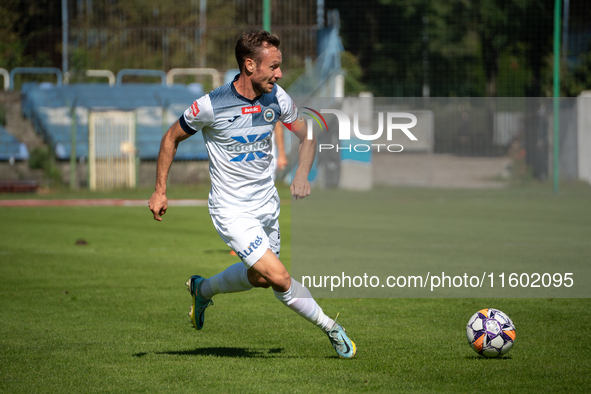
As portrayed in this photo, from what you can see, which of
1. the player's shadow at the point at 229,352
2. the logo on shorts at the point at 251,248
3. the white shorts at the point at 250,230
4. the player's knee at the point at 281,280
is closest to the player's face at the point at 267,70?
the white shorts at the point at 250,230

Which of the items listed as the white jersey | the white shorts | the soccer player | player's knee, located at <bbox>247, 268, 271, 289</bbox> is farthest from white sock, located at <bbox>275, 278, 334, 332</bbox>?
the white jersey

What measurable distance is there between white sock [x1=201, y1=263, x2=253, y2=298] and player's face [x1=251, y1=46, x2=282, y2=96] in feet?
4.25

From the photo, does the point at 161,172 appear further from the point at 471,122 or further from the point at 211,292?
the point at 471,122

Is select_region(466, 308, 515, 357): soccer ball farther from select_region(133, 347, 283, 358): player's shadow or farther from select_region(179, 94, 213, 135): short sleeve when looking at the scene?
select_region(179, 94, 213, 135): short sleeve

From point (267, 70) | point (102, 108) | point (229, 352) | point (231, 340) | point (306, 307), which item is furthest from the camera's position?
point (102, 108)

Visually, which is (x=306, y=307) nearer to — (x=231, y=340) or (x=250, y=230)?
(x=250, y=230)

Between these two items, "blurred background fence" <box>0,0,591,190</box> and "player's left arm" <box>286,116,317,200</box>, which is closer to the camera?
"player's left arm" <box>286,116,317,200</box>

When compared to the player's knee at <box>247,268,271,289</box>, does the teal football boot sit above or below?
below

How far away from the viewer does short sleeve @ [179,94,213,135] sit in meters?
4.88

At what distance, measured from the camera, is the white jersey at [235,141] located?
4922 mm

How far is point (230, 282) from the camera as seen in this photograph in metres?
5.35

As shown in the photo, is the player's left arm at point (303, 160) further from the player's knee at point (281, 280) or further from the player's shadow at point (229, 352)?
the player's shadow at point (229, 352)

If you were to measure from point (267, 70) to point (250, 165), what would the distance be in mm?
646

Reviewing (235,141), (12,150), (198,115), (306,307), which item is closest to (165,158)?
(198,115)
